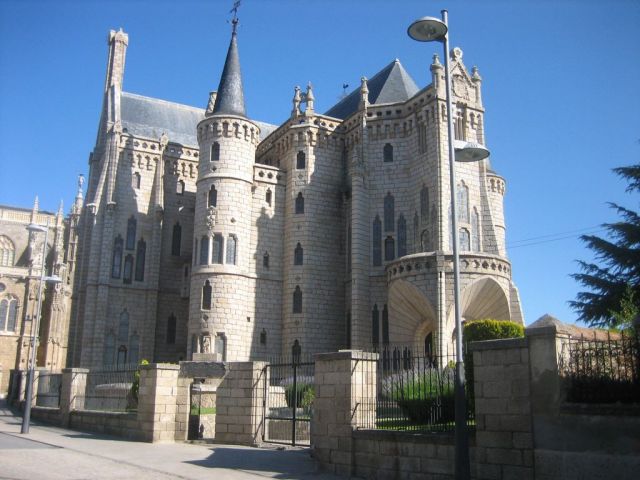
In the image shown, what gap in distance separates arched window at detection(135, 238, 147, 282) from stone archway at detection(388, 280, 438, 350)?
1679 cm

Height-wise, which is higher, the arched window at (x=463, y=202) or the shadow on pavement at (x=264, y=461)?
the arched window at (x=463, y=202)

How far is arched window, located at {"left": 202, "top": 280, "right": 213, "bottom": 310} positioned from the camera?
3453 centimetres

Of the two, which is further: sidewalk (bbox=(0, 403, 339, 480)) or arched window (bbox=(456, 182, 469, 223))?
arched window (bbox=(456, 182, 469, 223))

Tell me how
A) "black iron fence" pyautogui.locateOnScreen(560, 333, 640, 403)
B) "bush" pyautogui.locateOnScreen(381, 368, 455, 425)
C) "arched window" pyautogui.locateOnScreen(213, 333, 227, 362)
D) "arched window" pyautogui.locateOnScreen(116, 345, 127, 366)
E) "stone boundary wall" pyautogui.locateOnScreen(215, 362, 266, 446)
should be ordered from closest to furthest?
"black iron fence" pyautogui.locateOnScreen(560, 333, 640, 403)
"bush" pyautogui.locateOnScreen(381, 368, 455, 425)
"stone boundary wall" pyautogui.locateOnScreen(215, 362, 266, 446)
"arched window" pyautogui.locateOnScreen(213, 333, 227, 362)
"arched window" pyautogui.locateOnScreen(116, 345, 127, 366)

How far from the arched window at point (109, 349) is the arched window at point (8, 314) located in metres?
19.3

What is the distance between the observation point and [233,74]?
38.7 metres

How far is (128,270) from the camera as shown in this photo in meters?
40.2

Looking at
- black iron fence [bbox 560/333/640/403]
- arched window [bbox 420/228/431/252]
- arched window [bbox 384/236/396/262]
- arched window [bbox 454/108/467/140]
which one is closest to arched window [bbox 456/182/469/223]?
arched window [bbox 420/228/431/252]

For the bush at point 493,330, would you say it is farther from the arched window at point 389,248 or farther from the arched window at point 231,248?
the arched window at point 231,248

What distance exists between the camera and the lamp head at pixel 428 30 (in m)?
11.5

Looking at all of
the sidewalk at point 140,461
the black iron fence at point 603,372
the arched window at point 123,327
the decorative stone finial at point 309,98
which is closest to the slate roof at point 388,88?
the decorative stone finial at point 309,98

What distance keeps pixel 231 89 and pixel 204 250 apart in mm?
9473

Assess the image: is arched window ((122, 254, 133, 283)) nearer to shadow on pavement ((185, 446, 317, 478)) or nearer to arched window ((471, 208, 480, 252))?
arched window ((471, 208, 480, 252))

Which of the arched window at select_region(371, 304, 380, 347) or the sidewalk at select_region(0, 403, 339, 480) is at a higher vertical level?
the arched window at select_region(371, 304, 380, 347)
